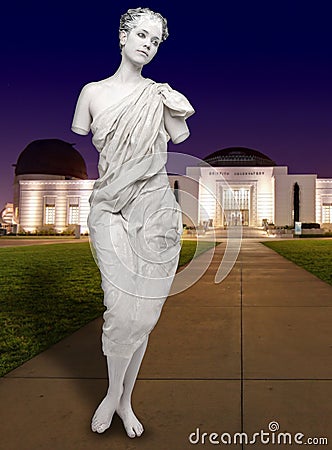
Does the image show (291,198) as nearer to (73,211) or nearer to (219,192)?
(219,192)

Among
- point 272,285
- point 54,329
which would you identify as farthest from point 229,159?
point 54,329

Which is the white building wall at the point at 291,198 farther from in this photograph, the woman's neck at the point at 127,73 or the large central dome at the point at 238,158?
the woman's neck at the point at 127,73

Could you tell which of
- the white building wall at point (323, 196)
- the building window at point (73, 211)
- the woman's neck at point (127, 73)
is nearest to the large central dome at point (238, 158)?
the white building wall at point (323, 196)

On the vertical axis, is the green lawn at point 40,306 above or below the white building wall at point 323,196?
below

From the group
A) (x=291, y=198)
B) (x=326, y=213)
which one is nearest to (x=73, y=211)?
(x=291, y=198)

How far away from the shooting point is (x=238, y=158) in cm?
6938

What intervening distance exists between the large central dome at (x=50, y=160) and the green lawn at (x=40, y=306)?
195 ft

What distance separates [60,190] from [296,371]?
6193 cm

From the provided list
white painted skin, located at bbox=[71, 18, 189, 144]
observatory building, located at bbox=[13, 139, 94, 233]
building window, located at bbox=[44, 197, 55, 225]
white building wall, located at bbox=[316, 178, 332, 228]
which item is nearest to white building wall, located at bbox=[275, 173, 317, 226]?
white building wall, located at bbox=[316, 178, 332, 228]

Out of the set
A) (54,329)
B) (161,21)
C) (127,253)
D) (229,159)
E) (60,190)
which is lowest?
(54,329)

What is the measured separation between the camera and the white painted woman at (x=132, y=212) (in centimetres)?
282

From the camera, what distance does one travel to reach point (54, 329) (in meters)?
6.05

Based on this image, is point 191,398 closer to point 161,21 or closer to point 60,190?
point 161,21

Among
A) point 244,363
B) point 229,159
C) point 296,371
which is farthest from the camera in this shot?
point 229,159
